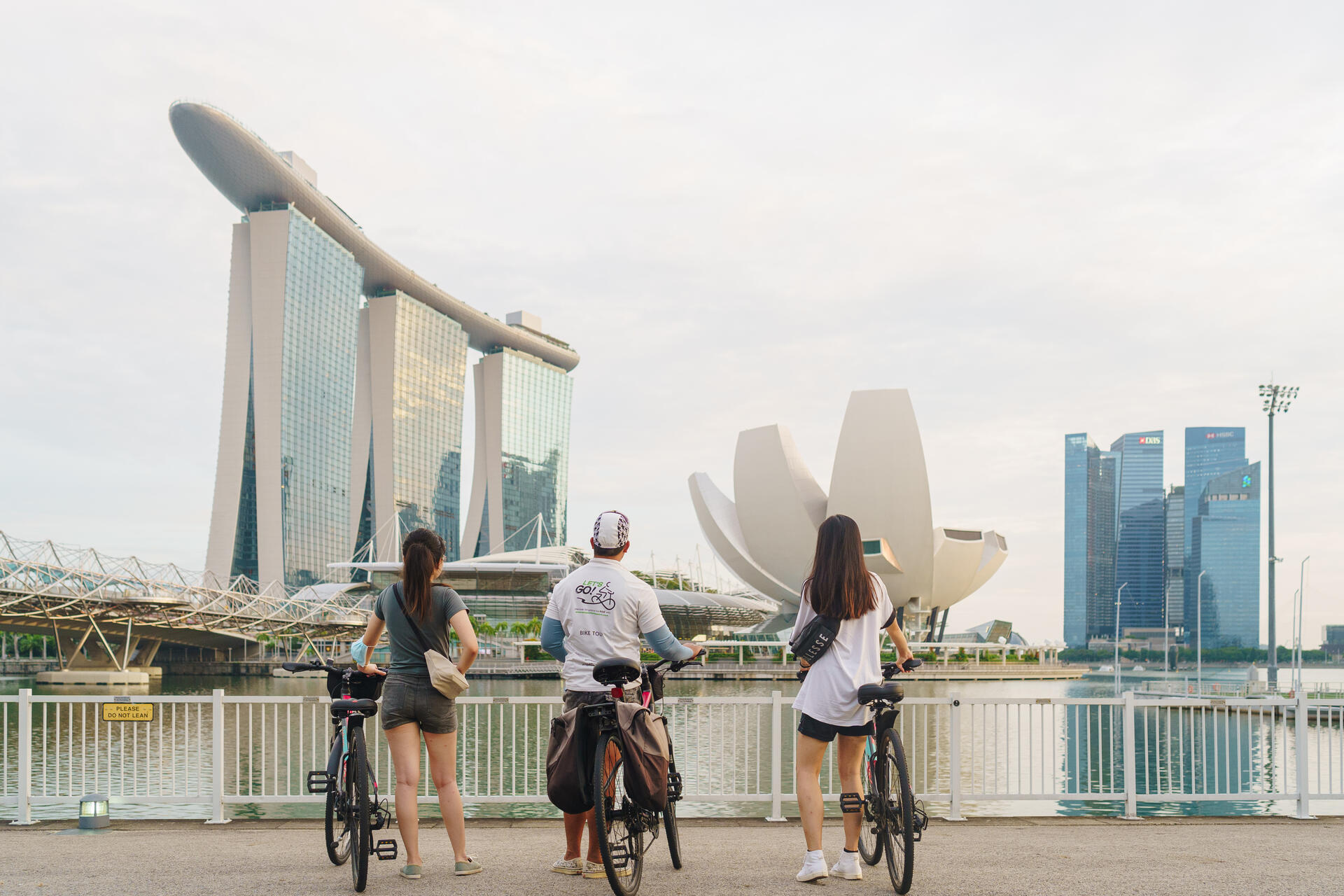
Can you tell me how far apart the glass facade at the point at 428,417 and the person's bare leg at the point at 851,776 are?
9732 cm

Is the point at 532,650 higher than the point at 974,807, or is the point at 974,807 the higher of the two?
the point at 974,807

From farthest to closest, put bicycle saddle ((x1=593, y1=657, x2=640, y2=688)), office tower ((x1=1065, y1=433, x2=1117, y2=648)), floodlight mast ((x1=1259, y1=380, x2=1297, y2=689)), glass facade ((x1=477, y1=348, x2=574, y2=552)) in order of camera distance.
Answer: office tower ((x1=1065, y1=433, x2=1117, y2=648)) < glass facade ((x1=477, y1=348, x2=574, y2=552)) < floodlight mast ((x1=1259, y1=380, x2=1297, y2=689)) < bicycle saddle ((x1=593, y1=657, x2=640, y2=688))

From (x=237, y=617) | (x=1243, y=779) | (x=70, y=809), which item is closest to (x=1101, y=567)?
(x=237, y=617)

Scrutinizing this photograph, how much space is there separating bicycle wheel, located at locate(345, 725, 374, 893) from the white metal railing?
162cm

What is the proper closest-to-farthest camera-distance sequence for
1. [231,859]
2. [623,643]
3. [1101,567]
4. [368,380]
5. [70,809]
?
[623,643]
[231,859]
[70,809]
[368,380]
[1101,567]

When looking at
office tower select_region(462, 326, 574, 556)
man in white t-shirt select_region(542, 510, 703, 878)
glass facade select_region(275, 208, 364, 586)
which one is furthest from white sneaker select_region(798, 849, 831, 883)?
office tower select_region(462, 326, 574, 556)

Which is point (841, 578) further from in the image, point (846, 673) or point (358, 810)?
point (358, 810)

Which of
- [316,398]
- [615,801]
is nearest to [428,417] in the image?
[316,398]

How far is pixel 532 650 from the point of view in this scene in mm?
64500

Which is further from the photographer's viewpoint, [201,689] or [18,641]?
[18,641]

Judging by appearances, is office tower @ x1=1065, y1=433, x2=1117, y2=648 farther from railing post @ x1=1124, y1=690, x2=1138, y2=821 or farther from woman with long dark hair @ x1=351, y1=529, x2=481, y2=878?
woman with long dark hair @ x1=351, y1=529, x2=481, y2=878

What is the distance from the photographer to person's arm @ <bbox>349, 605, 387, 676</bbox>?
16.4ft

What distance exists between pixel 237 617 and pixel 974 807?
4875 cm

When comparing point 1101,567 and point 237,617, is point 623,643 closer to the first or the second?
point 237,617
